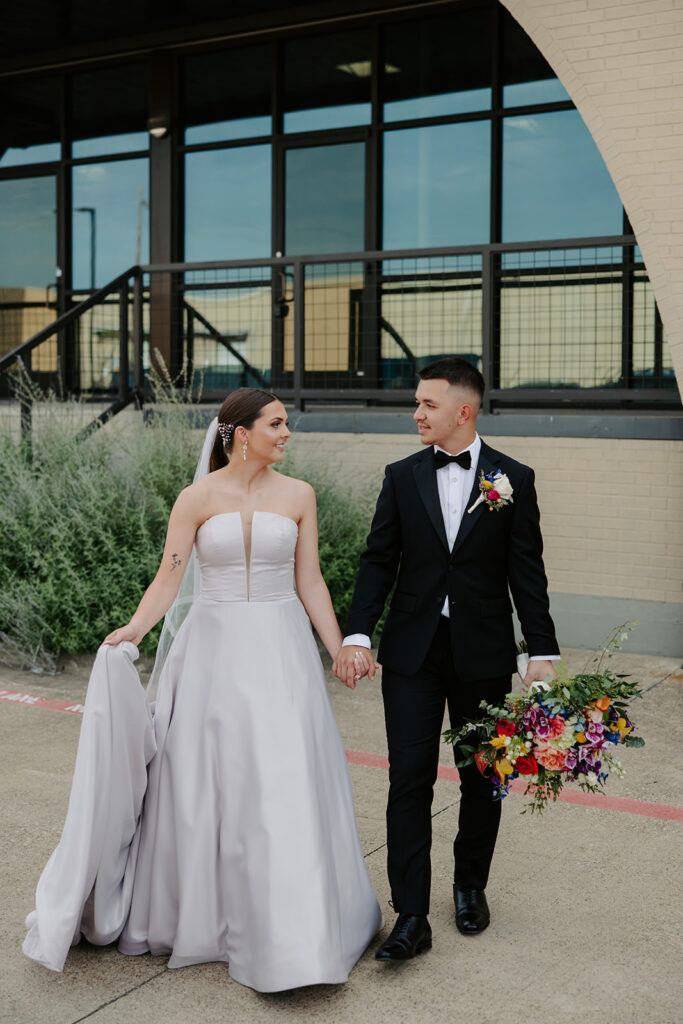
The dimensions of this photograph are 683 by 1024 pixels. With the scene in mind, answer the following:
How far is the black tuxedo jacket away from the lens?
366 cm

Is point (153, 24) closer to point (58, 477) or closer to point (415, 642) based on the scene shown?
point (58, 477)

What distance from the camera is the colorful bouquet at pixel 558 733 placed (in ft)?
10.9

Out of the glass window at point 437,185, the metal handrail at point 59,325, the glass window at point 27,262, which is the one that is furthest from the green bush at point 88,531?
the glass window at point 27,262

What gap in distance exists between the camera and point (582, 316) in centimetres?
997

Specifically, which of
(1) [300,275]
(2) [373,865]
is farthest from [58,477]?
(2) [373,865]

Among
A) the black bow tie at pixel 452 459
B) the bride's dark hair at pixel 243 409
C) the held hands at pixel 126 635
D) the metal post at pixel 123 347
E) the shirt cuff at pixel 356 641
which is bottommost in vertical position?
the shirt cuff at pixel 356 641

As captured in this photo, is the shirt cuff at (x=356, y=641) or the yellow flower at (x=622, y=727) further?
the shirt cuff at (x=356, y=641)

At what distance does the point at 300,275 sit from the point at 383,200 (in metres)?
2.08

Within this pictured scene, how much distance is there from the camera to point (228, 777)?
356 cm

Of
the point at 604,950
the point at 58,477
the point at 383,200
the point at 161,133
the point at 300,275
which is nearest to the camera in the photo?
the point at 604,950

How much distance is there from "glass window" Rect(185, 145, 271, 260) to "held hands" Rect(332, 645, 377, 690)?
8.93 m

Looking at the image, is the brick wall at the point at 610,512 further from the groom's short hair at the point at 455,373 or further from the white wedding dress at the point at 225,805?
the white wedding dress at the point at 225,805

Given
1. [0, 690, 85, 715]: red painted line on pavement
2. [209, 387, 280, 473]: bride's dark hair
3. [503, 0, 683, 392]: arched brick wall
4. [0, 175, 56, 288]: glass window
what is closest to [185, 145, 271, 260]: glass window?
[0, 175, 56, 288]: glass window

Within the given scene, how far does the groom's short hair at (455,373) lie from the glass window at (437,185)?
758 centimetres
